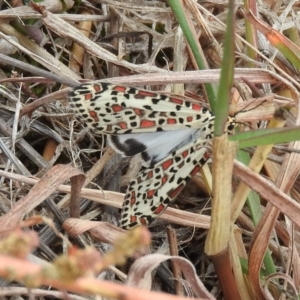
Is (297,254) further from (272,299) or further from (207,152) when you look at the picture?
(207,152)

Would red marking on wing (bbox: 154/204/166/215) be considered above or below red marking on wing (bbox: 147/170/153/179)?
below

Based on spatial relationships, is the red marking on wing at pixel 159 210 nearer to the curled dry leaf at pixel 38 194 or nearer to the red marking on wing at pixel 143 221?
the red marking on wing at pixel 143 221

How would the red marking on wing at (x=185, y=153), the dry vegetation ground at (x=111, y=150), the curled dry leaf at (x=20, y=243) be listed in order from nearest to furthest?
1. the curled dry leaf at (x=20, y=243)
2. the dry vegetation ground at (x=111, y=150)
3. the red marking on wing at (x=185, y=153)

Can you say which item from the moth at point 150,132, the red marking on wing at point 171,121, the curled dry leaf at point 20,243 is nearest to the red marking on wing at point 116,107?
the moth at point 150,132

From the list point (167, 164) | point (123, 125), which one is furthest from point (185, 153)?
point (123, 125)

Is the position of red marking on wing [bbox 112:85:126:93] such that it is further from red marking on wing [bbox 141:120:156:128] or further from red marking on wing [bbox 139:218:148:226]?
red marking on wing [bbox 139:218:148:226]

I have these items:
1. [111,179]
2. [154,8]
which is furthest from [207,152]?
[154,8]

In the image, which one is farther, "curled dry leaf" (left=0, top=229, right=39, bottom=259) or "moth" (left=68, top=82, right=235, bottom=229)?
"moth" (left=68, top=82, right=235, bottom=229)

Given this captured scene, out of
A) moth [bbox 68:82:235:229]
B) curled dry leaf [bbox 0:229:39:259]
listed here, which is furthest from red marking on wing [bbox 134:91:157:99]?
curled dry leaf [bbox 0:229:39:259]

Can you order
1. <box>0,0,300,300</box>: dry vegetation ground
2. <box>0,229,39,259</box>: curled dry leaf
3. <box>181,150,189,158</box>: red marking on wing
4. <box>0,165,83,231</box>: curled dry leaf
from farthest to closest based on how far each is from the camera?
1. <box>181,150,189,158</box>: red marking on wing
2. <box>0,0,300,300</box>: dry vegetation ground
3. <box>0,165,83,231</box>: curled dry leaf
4. <box>0,229,39,259</box>: curled dry leaf
